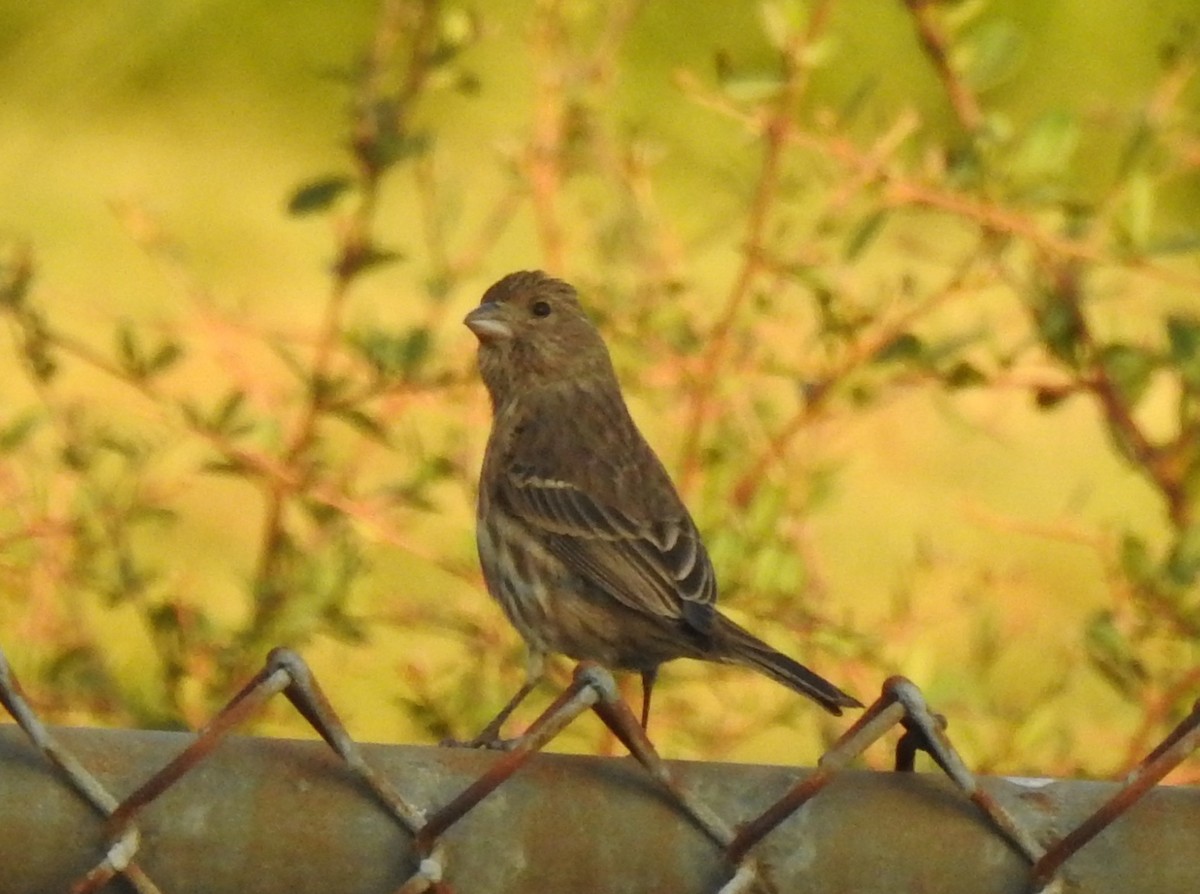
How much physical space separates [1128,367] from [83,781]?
8.21 feet

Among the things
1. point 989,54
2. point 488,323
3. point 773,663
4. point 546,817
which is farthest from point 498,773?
point 488,323

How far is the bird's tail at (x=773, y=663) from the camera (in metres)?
3.27

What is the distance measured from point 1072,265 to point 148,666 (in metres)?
2.06

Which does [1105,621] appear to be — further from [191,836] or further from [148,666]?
[191,836]

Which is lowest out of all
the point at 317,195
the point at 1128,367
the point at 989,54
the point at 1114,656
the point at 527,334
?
the point at 1114,656

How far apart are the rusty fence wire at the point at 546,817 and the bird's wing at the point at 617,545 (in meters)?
1.92

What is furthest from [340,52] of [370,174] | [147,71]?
[370,174]

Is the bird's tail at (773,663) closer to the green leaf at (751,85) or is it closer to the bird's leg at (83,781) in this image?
the green leaf at (751,85)

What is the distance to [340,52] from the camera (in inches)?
367

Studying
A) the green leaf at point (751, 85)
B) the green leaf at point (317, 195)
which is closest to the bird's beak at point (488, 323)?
the green leaf at point (317, 195)

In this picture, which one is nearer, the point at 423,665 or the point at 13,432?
the point at 13,432

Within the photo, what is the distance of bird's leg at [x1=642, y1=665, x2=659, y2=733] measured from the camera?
4043mm

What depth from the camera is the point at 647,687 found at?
162 inches

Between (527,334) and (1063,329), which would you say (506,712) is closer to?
(1063,329)
